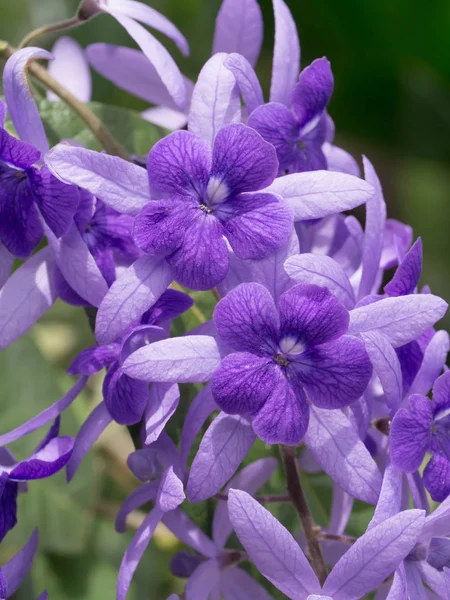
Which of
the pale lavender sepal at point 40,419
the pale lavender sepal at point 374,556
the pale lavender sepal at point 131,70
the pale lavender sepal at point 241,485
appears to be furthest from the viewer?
the pale lavender sepal at point 131,70

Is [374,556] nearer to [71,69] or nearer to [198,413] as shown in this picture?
[198,413]

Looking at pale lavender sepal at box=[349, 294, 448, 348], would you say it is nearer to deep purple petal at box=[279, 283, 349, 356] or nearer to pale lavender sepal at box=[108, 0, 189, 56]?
deep purple petal at box=[279, 283, 349, 356]

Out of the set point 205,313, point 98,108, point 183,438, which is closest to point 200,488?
point 183,438

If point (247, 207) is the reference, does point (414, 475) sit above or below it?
below

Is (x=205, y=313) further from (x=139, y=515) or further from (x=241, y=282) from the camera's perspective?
(x=139, y=515)

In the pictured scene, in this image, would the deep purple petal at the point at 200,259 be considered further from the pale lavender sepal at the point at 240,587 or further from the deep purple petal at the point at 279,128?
the pale lavender sepal at the point at 240,587

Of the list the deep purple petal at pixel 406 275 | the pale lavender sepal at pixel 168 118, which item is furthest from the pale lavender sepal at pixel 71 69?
the deep purple petal at pixel 406 275
